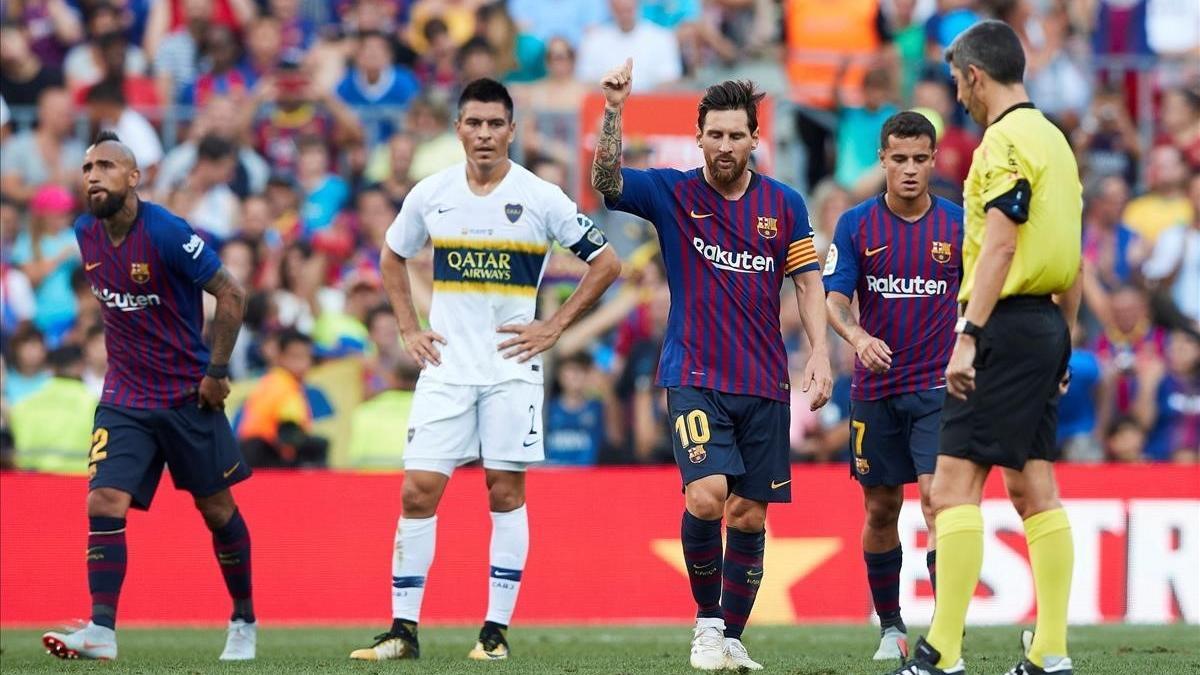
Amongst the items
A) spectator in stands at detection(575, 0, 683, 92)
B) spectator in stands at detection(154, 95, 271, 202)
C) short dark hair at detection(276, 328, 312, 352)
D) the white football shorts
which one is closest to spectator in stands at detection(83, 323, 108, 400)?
short dark hair at detection(276, 328, 312, 352)

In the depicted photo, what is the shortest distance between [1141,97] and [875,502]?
9.71m

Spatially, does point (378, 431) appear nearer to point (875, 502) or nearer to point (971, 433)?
point (875, 502)

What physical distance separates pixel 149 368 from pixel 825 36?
375 inches

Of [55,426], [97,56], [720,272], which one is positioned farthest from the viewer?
[97,56]

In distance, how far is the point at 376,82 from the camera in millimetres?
18031

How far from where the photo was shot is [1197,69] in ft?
60.7

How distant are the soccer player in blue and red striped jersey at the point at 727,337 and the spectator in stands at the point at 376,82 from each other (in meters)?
9.35

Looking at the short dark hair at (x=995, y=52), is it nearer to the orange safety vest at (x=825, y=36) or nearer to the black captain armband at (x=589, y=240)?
the black captain armband at (x=589, y=240)

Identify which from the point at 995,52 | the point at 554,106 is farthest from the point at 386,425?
the point at 995,52

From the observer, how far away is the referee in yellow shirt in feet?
23.5

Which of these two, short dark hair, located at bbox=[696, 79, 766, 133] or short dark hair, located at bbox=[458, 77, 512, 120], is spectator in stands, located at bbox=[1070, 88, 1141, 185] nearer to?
short dark hair, located at bbox=[458, 77, 512, 120]

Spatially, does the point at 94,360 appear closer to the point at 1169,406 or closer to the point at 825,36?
the point at 825,36

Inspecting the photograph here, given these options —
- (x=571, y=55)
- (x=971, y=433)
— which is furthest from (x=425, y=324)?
(x=971, y=433)

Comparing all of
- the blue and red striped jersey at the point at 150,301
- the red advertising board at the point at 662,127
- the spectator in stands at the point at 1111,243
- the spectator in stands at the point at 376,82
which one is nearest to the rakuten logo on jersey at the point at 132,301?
the blue and red striped jersey at the point at 150,301
